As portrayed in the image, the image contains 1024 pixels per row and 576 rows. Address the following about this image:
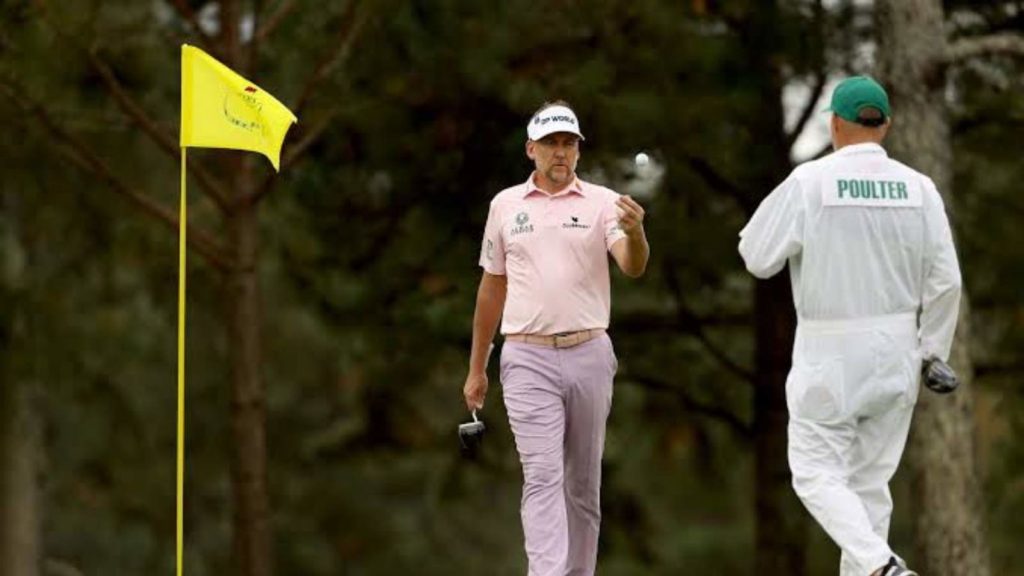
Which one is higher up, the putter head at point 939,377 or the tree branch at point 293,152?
the tree branch at point 293,152

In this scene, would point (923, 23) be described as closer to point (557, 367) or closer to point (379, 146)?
point (379, 146)

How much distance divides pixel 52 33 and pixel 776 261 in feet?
24.0

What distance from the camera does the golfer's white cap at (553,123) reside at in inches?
351

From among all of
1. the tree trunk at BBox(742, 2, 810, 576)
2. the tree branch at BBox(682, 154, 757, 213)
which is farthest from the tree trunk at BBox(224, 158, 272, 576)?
the tree trunk at BBox(742, 2, 810, 576)

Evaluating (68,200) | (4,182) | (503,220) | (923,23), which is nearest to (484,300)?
(503,220)

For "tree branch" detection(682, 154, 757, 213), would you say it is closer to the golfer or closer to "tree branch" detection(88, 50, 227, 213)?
"tree branch" detection(88, 50, 227, 213)

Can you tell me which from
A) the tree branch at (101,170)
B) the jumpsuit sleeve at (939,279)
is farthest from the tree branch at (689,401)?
the jumpsuit sleeve at (939,279)

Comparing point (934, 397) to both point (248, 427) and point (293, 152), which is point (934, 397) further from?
point (248, 427)

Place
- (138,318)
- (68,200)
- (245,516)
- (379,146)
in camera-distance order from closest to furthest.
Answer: (245,516) < (379,146) < (68,200) < (138,318)

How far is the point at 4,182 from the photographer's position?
20109mm

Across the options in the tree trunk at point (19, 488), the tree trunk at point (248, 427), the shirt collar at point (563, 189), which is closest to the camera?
the shirt collar at point (563, 189)

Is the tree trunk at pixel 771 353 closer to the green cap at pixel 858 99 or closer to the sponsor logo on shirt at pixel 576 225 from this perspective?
the sponsor logo on shirt at pixel 576 225

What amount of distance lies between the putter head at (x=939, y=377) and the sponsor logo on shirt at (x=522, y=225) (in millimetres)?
1494

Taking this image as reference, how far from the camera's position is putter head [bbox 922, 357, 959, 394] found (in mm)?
8539
